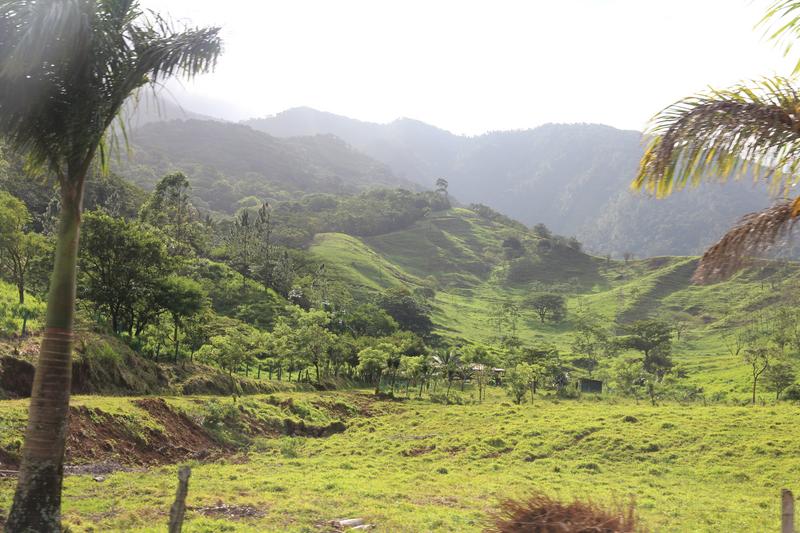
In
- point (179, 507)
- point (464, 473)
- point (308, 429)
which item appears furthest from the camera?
point (308, 429)

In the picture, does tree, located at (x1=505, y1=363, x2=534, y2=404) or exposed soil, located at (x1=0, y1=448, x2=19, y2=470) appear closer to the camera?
exposed soil, located at (x1=0, y1=448, x2=19, y2=470)

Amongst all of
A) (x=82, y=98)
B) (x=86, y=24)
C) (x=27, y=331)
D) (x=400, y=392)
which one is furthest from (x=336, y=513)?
(x=400, y=392)

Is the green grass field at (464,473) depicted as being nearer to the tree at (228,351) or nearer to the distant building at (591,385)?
the tree at (228,351)

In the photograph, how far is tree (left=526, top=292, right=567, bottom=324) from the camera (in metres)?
132

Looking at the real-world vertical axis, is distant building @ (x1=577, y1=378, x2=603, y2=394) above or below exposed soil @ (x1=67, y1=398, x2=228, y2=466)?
below

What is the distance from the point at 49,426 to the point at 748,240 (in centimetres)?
936

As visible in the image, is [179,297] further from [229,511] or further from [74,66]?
[74,66]

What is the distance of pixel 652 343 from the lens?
93312 millimetres

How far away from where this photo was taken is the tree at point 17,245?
3241 cm

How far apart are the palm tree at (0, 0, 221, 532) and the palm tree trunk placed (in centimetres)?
1

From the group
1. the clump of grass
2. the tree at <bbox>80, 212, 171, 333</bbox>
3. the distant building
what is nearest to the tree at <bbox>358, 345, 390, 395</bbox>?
the tree at <bbox>80, 212, 171, 333</bbox>

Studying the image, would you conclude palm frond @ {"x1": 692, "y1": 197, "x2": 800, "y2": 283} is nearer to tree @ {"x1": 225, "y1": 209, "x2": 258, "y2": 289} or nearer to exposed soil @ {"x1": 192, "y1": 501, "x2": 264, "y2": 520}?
exposed soil @ {"x1": 192, "y1": 501, "x2": 264, "y2": 520}

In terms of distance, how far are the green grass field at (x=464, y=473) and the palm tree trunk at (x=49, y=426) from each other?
4395mm

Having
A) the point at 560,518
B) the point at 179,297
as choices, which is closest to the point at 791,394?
the point at 179,297
